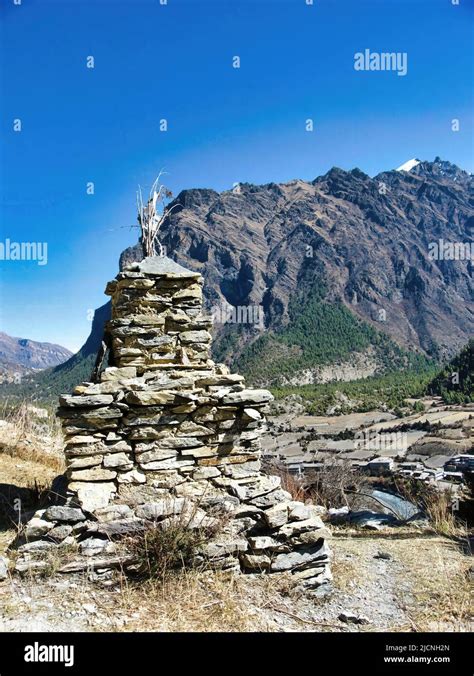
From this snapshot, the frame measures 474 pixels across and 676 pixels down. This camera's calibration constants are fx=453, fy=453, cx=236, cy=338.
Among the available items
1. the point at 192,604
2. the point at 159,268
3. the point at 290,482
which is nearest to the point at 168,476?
the point at 192,604

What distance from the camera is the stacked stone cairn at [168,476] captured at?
195 inches

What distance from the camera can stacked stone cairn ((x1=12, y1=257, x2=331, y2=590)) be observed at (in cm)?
495

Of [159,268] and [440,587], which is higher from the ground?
[159,268]

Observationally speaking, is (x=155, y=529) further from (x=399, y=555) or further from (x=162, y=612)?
(x=399, y=555)

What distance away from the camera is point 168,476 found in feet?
18.6

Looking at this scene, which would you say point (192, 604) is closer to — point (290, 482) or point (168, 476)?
point (168, 476)

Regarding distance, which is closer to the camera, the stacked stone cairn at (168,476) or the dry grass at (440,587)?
the dry grass at (440,587)

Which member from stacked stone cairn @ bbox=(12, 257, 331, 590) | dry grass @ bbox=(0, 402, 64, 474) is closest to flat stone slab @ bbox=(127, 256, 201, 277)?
stacked stone cairn @ bbox=(12, 257, 331, 590)

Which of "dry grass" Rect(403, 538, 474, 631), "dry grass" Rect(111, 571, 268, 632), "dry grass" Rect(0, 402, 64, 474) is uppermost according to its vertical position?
"dry grass" Rect(0, 402, 64, 474)

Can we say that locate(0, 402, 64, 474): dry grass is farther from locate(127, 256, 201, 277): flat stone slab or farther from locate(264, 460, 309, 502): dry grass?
locate(127, 256, 201, 277): flat stone slab

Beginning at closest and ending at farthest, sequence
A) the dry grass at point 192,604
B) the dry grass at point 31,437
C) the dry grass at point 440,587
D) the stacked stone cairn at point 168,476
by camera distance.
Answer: the dry grass at point 192,604, the dry grass at point 440,587, the stacked stone cairn at point 168,476, the dry grass at point 31,437

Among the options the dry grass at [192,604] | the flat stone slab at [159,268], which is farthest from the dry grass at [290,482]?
the flat stone slab at [159,268]

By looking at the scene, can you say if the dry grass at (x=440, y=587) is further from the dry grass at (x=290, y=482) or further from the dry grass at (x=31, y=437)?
the dry grass at (x=31, y=437)
